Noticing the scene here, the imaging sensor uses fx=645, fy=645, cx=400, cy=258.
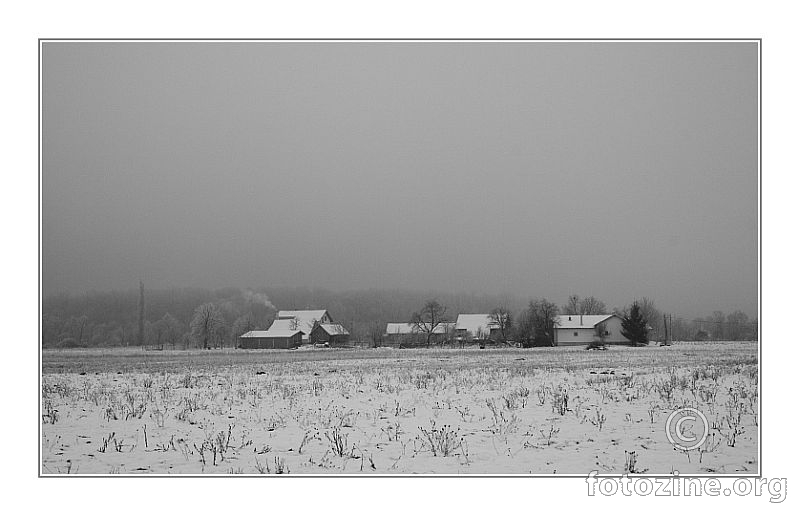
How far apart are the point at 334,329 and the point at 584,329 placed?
1915cm

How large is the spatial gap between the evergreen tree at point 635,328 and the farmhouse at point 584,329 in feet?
1.65

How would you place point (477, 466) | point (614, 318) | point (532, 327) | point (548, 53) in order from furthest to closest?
1. point (532, 327)
2. point (614, 318)
3. point (548, 53)
4. point (477, 466)

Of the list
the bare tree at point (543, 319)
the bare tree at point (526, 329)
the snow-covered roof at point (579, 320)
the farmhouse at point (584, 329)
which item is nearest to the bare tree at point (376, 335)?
the bare tree at point (526, 329)

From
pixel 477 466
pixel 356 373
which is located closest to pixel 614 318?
pixel 356 373

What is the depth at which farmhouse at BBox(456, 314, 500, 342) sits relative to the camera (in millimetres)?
46769

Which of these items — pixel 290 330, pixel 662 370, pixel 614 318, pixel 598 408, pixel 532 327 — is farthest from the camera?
pixel 290 330

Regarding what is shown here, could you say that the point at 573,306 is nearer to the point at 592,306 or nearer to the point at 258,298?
the point at 592,306

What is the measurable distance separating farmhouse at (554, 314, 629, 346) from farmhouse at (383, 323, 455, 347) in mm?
9460

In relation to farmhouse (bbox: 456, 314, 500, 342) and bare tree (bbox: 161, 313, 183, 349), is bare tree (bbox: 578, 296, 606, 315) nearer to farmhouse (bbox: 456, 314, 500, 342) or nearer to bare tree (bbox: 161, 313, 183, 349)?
farmhouse (bbox: 456, 314, 500, 342)

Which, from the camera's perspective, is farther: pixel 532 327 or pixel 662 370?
pixel 532 327

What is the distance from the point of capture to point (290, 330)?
164 feet

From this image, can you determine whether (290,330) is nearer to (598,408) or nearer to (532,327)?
(532,327)

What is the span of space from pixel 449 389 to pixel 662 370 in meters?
7.18

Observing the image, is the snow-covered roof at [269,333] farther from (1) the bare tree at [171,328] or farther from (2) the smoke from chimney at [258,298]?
(1) the bare tree at [171,328]
